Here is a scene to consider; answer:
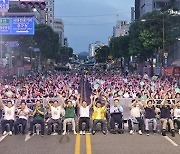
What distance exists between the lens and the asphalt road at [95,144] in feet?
43.1

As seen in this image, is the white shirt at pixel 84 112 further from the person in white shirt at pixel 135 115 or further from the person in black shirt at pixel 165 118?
the person in black shirt at pixel 165 118

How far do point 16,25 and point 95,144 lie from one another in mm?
24518

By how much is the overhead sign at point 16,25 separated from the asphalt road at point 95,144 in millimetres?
21157

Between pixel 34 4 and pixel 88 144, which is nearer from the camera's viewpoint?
pixel 88 144

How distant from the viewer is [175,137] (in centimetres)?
1606

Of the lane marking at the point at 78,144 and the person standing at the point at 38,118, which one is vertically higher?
the person standing at the point at 38,118

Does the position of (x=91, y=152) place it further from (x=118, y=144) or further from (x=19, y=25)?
(x=19, y=25)

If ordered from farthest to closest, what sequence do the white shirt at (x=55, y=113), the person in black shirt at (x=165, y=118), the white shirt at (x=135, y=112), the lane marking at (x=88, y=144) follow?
1. the white shirt at (x=135, y=112)
2. the white shirt at (x=55, y=113)
3. the person in black shirt at (x=165, y=118)
4. the lane marking at (x=88, y=144)

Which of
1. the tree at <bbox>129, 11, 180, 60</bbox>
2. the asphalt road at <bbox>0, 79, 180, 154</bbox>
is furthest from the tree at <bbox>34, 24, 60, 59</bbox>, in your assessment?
the asphalt road at <bbox>0, 79, 180, 154</bbox>

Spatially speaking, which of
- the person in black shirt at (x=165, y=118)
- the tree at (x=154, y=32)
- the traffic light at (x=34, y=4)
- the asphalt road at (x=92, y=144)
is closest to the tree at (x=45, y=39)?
the tree at (x=154, y=32)

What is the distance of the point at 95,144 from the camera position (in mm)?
14391

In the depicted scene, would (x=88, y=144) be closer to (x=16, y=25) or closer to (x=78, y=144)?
(x=78, y=144)

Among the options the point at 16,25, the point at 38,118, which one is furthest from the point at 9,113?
the point at 16,25

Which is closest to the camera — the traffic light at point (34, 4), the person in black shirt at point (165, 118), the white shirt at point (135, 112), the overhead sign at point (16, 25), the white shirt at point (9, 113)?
the person in black shirt at point (165, 118)
